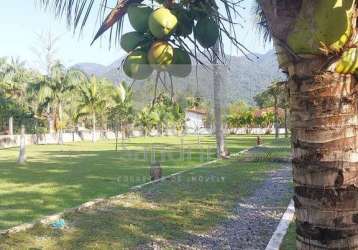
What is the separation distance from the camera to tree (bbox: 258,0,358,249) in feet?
4.51

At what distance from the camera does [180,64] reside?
161 cm

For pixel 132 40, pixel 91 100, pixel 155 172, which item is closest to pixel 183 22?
pixel 132 40

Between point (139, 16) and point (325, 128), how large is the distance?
29.3 inches

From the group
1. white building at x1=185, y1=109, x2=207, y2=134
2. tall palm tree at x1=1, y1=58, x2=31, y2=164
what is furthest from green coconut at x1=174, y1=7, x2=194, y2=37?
white building at x1=185, y1=109, x2=207, y2=134

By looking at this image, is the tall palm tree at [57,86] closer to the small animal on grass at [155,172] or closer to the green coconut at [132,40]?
the small animal on grass at [155,172]

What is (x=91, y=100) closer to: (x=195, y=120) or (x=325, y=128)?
(x=195, y=120)

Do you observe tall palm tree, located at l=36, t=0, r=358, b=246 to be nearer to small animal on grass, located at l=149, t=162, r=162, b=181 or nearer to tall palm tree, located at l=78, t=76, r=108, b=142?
small animal on grass, located at l=149, t=162, r=162, b=181

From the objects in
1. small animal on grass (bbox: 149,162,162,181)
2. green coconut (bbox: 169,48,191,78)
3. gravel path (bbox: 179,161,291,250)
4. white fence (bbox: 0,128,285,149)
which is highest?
green coconut (bbox: 169,48,191,78)

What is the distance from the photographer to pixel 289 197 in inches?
430

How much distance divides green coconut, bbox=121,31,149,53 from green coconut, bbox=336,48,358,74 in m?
0.66

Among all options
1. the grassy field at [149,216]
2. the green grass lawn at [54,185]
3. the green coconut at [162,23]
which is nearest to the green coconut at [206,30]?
the green coconut at [162,23]

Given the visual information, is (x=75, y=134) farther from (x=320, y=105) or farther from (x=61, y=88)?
(x=320, y=105)

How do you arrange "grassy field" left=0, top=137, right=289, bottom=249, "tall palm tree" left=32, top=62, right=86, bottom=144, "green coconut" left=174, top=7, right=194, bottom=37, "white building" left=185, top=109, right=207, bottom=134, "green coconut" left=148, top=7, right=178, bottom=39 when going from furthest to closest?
1. "white building" left=185, top=109, right=207, bottom=134
2. "tall palm tree" left=32, top=62, right=86, bottom=144
3. "grassy field" left=0, top=137, right=289, bottom=249
4. "green coconut" left=174, top=7, right=194, bottom=37
5. "green coconut" left=148, top=7, right=178, bottom=39

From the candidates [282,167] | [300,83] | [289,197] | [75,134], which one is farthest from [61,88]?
[300,83]
